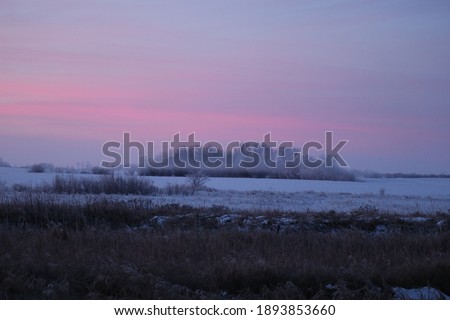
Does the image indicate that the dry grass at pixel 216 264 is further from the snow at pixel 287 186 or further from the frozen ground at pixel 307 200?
the snow at pixel 287 186

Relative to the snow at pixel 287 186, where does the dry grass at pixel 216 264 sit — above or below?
above

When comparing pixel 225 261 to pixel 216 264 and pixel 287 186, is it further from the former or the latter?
pixel 287 186

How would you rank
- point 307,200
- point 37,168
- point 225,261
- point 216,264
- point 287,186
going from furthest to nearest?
1. point 37,168
2. point 287,186
3. point 307,200
4. point 225,261
5. point 216,264

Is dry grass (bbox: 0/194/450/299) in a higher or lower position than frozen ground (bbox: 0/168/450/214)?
higher

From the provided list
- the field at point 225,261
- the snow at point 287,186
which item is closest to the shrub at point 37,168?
the snow at point 287,186

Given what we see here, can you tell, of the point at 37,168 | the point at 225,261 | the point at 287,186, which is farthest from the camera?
the point at 37,168

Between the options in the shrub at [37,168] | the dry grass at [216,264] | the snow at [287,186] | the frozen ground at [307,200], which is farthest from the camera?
the shrub at [37,168]

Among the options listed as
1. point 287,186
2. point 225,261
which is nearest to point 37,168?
point 287,186

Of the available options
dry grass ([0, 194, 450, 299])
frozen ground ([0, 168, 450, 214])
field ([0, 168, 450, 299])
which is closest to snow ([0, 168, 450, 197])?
frozen ground ([0, 168, 450, 214])

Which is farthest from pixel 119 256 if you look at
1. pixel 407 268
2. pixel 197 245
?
pixel 407 268

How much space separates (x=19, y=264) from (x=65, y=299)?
1.92 meters

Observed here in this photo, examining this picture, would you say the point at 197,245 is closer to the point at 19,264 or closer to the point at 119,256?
the point at 119,256

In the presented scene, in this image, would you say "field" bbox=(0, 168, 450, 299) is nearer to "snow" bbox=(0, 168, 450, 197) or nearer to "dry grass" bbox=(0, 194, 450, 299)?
"dry grass" bbox=(0, 194, 450, 299)

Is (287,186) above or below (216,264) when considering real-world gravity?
below
